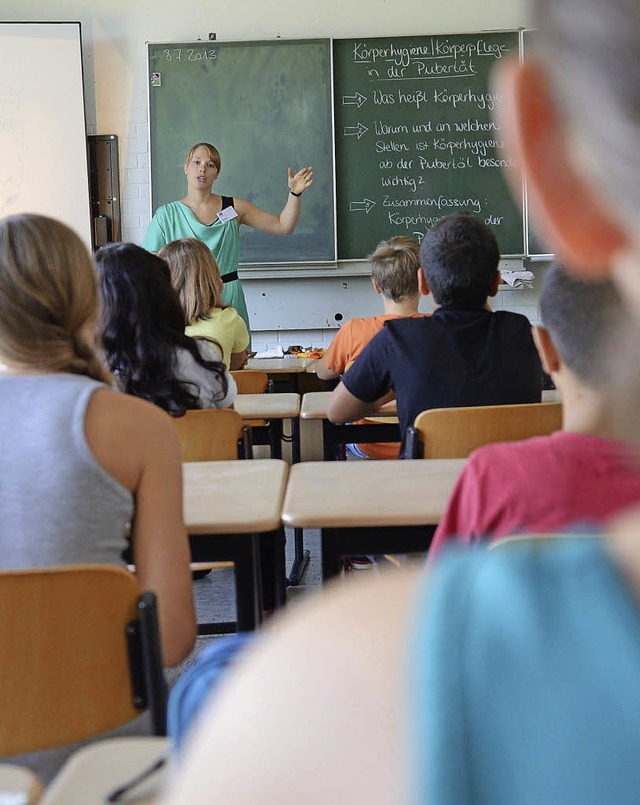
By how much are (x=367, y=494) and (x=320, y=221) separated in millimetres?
4921

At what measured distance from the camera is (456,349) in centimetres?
284

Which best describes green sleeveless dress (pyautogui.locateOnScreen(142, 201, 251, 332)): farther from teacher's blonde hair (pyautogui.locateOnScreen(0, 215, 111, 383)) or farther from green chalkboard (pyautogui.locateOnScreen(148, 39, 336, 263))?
teacher's blonde hair (pyautogui.locateOnScreen(0, 215, 111, 383))

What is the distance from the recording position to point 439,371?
2844mm

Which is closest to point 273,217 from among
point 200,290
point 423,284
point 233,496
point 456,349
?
point 200,290

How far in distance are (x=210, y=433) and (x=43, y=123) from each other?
4646 mm

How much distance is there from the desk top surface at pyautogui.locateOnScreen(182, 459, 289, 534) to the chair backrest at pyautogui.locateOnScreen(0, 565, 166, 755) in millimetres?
527

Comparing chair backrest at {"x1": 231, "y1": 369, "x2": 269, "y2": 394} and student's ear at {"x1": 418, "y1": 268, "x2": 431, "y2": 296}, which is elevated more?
student's ear at {"x1": 418, "y1": 268, "x2": 431, "y2": 296}

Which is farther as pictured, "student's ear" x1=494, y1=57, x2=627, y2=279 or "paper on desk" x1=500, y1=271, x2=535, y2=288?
"paper on desk" x1=500, y1=271, x2=535, y2=288

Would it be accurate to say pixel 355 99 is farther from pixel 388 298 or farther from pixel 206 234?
pixel 388 298

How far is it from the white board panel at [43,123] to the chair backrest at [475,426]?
465 centimetres

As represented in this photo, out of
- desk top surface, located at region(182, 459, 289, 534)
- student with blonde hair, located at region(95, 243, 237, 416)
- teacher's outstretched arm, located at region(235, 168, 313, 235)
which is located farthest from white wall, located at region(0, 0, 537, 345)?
desk top surface, located at region(182, 459, 289, 534)

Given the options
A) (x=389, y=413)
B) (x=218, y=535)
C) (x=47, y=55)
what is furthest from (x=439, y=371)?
(x=47, y=55)

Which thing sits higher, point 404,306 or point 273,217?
point 273,217

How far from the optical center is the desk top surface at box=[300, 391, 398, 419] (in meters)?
3.27
